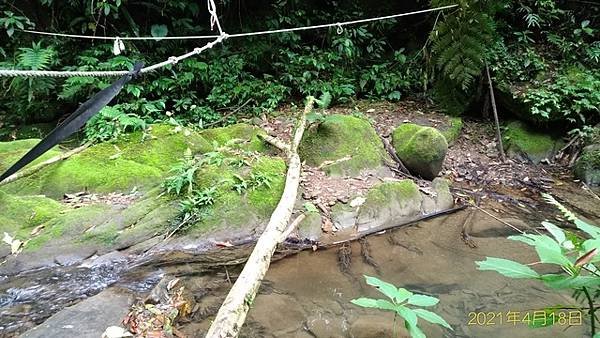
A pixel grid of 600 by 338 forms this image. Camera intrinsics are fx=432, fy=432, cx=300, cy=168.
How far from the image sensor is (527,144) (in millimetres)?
5809

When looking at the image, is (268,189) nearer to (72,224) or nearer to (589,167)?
(72,224)

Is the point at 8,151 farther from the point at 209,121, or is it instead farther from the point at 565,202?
the point at 565,202

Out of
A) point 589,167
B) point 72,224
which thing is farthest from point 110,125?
point 589,167

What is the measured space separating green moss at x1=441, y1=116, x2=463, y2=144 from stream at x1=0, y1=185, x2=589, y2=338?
7.22ft

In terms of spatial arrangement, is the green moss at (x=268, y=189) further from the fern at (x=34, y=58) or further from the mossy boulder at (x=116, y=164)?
the fern at (x=34, y=58)

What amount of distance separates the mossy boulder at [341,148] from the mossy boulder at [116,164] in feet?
3.87

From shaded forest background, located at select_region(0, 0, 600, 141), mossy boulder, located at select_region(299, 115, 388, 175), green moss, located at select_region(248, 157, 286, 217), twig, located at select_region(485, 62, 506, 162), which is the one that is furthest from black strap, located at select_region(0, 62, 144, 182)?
twig, located at select_region(485, 62, 506, 162)

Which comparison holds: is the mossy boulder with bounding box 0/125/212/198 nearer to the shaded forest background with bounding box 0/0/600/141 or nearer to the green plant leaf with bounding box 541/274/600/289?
the shaded forest background with bounding box 0/0/600/141

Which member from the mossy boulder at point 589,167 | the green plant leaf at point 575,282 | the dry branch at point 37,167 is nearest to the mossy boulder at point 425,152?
the mossy boulder at point 589,167

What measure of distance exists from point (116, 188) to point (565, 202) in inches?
182

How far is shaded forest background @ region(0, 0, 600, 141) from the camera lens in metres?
5.71

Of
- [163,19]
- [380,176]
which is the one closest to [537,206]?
[380,176]

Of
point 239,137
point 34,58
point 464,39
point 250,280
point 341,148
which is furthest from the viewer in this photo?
point 464,39

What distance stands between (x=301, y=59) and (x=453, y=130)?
2650mm
